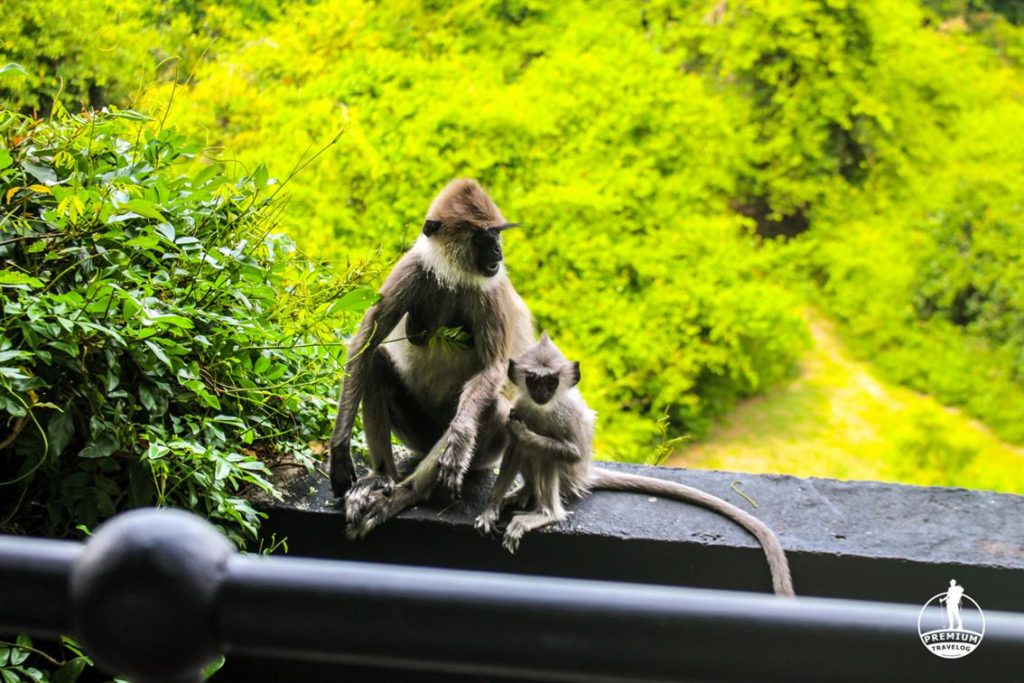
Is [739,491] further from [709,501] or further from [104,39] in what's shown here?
[104,39]

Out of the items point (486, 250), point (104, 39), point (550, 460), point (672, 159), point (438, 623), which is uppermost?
point (438, 623)

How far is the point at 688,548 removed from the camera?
273 centimetres

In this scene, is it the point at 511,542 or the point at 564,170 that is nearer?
the point at 511,542

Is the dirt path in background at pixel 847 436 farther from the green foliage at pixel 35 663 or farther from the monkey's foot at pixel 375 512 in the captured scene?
the green foliage at pixel 35 663

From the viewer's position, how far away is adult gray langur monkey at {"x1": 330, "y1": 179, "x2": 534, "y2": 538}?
2.86 m

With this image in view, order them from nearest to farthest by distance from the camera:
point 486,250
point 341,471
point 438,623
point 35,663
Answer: point 438,623 < point 35,663 < point 341,471 < point 486,250

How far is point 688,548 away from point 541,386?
23.2 inches

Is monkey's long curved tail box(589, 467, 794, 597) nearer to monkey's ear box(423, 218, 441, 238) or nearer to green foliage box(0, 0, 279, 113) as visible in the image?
monkey's ear box(423, 218, 441, 238)

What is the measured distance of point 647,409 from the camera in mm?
7301

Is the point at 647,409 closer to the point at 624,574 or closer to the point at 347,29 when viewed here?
the point at 347,29

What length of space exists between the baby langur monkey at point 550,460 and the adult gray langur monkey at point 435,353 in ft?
0.31

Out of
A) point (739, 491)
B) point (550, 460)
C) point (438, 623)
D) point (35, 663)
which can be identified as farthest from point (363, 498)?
point (438, 623)

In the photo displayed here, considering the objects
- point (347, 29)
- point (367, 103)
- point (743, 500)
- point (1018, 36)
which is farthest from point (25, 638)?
point (1018, 36)

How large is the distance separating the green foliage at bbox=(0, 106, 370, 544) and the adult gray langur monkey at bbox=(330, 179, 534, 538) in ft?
0.50
